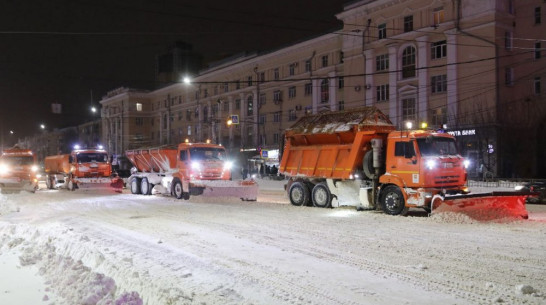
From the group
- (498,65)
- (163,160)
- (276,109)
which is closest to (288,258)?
(163,160)

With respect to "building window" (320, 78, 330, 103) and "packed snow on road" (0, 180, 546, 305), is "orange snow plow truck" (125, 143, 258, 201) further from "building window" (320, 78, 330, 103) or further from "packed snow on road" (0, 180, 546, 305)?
"building window" (320, 78, 330, 103)

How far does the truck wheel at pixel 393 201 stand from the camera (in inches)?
620

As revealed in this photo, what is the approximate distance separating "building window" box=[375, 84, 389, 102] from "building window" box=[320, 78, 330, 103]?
322 inches

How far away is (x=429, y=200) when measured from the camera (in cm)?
1520

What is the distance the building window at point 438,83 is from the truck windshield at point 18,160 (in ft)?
104

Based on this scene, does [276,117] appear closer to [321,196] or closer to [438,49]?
[438,49]

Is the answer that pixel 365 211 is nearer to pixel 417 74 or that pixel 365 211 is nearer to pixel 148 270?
pixel 148 270

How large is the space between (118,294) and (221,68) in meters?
67.5

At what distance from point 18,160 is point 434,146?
24815 mm

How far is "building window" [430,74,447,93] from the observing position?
1665 inches

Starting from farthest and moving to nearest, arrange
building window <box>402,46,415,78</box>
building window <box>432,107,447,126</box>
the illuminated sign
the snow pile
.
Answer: building window <box>402,46,415,78</box> → building window <box>432,107,447,126</box> → the illuminated sign → the snow pile

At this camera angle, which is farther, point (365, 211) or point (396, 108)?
point (396, 108)

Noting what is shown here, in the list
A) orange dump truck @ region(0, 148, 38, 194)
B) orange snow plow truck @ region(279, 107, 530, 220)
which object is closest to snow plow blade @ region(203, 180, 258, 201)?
orange snow plow truck @ region(279, 107, 530, 220)

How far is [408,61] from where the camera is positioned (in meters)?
45.0
